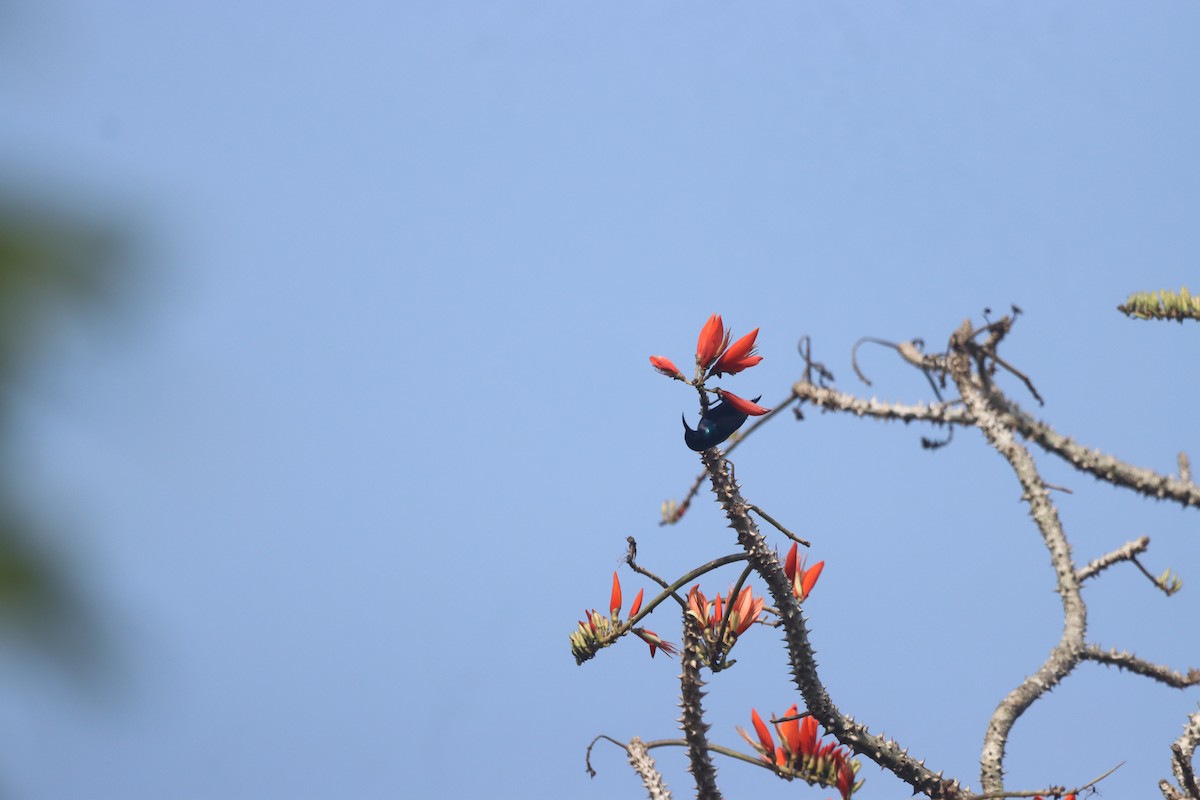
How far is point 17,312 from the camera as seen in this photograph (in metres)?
1.20

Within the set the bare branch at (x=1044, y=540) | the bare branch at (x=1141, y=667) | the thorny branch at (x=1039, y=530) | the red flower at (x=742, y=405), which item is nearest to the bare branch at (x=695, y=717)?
the thorny branch at (x=1039, y=530)

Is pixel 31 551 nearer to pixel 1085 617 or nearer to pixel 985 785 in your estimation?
pixel 985 785

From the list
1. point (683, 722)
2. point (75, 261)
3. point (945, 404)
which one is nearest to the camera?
point (75, 261)

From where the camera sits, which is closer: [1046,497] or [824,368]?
[1046,497]

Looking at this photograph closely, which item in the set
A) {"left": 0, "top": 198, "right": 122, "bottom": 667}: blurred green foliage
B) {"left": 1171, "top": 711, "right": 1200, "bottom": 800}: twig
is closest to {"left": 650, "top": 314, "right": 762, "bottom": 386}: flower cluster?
{"left": 0, "top": 198, "right": 122, "bottom": 667}: blurred green foliage

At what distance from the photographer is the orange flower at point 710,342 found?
1999 millimetres

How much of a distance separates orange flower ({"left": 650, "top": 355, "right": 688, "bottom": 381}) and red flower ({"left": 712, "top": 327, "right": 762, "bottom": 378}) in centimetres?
7

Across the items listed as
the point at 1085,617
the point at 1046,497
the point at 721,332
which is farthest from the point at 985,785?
the point at 721,332

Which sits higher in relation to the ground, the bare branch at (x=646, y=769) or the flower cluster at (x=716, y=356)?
the flower cluster at (x=716, y=356)

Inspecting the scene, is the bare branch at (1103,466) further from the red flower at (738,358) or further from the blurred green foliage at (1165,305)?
the red flower at (738,358)

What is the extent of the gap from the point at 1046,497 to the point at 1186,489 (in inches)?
20.0

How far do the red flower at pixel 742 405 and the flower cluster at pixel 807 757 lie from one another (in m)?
1.03

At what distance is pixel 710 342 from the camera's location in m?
2.00

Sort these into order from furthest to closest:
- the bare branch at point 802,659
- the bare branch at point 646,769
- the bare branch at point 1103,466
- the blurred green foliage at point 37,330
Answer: the bare branch at point 1103,466, the bare branch at point 646,769, the bare branch at point 802,659, the blurred green foliage at point 37,330
